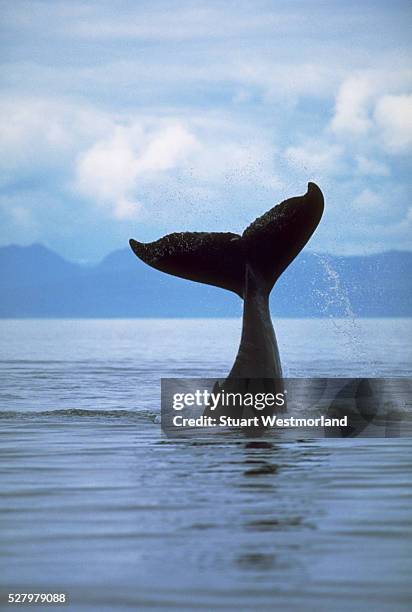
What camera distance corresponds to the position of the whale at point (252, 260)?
40.7 feet

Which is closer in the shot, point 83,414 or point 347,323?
point 83,414

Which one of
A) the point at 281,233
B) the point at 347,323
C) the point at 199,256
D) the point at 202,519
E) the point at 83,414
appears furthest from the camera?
the point at 347,323

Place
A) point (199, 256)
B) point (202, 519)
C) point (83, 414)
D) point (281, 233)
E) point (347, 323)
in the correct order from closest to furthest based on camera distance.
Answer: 1. point (202, 519)
2. point (281, 233)
3. point (199, 256)
4. point (83, 414)
5. point (347, 323)

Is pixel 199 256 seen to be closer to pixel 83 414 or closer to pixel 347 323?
pixel 83 414

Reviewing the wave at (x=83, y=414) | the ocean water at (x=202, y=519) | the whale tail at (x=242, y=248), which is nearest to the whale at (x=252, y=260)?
the whale tail at (x=242, y=248)

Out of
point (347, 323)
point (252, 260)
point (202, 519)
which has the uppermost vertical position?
point (347, 323)

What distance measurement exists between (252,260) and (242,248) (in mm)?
164

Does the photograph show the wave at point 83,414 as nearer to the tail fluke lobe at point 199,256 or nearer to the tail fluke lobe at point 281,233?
the tail fluke lobe at point 199,256

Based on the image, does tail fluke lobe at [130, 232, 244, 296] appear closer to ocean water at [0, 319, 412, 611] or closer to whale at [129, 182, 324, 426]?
whale at [129, 182, 324, 426]

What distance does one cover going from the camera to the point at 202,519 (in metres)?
7.68

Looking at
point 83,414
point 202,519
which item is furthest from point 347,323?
point 202,519

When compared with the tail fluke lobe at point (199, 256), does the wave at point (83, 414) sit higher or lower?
lower

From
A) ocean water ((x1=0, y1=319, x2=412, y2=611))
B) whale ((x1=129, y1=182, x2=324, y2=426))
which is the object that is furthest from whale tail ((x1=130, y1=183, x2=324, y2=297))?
ocean water ((x1=0, y1=319, x2=412, y2=611))

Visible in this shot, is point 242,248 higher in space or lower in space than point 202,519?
higher
